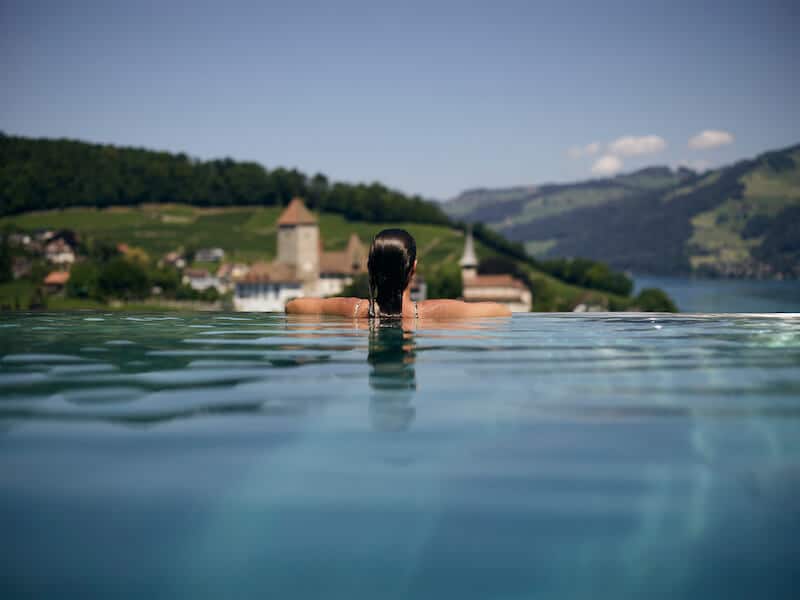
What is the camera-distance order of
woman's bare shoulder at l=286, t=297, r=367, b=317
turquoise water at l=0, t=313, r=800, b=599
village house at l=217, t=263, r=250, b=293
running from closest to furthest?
1. turquoise water at l=0, t=313, r=800, b=599
2. woman's bare shoulder at l=286, t=297, r=367, b=317
3. village house at l=217, t=263, r=250, b=293

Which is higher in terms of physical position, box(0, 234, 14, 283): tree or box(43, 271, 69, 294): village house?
box(0, 234, 14, 283): tree

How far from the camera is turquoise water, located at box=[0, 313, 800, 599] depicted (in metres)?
2.49

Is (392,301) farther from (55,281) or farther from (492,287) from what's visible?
(492,287)

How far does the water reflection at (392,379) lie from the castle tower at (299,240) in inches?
7033

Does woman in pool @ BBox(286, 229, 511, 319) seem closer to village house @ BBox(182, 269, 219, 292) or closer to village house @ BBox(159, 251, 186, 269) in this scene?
village house @ BBox(182, 269, 219, 292)

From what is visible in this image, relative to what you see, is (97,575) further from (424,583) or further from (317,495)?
(424,583)

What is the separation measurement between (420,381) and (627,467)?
203 centimetres

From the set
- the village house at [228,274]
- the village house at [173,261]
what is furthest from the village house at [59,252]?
the village house at [228,274]

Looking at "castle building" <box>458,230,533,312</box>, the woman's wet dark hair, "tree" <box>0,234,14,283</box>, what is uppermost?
"tree" <box>0,234,14,283</box>

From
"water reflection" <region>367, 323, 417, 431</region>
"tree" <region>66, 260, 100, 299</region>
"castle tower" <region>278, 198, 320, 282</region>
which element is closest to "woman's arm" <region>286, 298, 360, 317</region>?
"water reflection" <region>367, 323, 417, 431</region>

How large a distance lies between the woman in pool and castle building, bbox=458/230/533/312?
169451 millimetres

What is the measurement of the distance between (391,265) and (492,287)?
184 meters

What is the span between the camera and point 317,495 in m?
2.98

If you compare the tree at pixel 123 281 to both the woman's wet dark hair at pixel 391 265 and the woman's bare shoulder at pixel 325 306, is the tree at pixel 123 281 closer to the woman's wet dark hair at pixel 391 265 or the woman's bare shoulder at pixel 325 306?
the woman's bare shoulder at pixel 325 306
